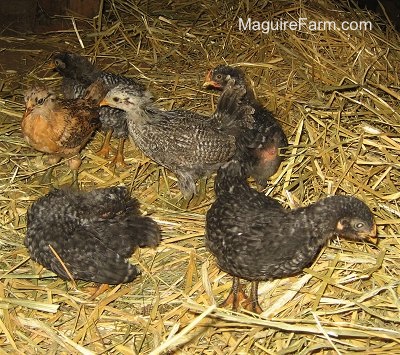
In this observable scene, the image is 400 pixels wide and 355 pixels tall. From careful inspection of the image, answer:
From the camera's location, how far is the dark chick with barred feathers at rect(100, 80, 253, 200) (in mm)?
4355

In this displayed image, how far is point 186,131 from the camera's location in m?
4.42

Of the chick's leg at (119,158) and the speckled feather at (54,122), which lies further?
the chick's leg at (119,158)

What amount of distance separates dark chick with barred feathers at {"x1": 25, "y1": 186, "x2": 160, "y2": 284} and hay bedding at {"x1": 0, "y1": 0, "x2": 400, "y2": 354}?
21cm

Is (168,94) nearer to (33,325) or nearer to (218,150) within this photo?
(218,150)

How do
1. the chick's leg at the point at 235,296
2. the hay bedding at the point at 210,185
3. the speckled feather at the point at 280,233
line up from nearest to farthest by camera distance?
the speckled feather at the point at 280,233
the hay bedding at the point at 210,185
the chick's leg at the point at 235,296

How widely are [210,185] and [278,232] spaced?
1.48m

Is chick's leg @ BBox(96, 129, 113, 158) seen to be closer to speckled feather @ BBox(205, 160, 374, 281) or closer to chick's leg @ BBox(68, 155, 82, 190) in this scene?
chick's leg @ BBox(68, 155, 82, 190)

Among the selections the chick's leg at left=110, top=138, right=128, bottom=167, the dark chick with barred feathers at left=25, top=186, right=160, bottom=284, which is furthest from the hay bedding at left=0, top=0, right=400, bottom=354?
the dark chick with barred feathers at left=25, top=186, right=160, bottom=284

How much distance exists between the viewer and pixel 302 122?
14.9ft

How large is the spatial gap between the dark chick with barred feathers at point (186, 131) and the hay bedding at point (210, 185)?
0.29 m

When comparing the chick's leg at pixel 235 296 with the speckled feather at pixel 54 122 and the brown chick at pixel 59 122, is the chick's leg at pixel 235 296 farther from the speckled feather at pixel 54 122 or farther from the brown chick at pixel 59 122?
the speckled feather at pixel 54 122

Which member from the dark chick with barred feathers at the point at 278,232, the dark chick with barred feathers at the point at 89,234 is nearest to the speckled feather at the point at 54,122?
the dark chick with barred feathers at the point at 89,234

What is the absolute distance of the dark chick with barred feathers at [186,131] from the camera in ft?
14.3

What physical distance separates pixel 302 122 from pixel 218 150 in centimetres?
72
